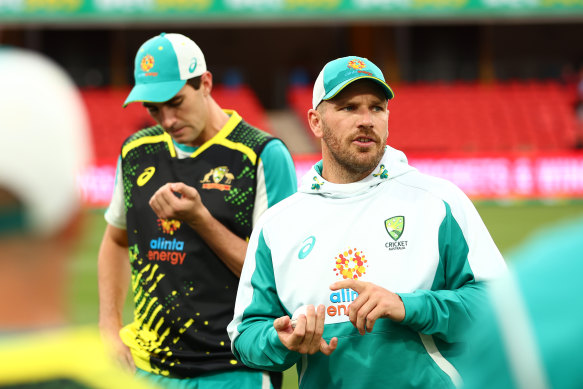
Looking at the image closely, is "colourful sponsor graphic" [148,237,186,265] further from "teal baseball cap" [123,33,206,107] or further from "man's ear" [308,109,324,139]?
"man's ear" [308,109,324,139]

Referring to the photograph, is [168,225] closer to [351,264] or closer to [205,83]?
[205,83]

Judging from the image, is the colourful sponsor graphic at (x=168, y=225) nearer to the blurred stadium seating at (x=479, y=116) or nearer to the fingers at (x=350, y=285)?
the fingers at (x=350, y=285)

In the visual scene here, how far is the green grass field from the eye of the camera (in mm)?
8651

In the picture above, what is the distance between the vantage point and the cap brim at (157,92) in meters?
3.41

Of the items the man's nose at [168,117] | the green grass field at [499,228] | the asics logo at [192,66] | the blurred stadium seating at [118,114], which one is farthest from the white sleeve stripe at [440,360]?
the blurred stadium seating at [118,114]

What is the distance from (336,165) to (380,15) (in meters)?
20.2

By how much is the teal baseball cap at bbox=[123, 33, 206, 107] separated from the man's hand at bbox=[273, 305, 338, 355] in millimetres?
1239

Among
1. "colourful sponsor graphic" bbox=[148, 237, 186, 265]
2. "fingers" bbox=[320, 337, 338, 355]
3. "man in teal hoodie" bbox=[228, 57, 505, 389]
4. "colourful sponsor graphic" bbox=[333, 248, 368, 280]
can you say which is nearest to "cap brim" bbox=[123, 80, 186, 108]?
→ "colourful sponsor graphic" bbox=[148, 237, 186, 265]

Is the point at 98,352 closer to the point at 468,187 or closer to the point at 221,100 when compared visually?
the point at 468,187

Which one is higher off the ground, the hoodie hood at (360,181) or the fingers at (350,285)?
the hoodie hood at (360,181)

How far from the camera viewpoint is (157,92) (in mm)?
3438

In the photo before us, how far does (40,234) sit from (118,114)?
75.8 feet

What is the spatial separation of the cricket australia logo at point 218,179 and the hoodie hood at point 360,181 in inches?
19.6

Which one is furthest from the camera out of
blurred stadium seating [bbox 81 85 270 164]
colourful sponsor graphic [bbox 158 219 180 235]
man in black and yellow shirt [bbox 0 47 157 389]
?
blurred stadium seating [bbox 81 85 270 164]
